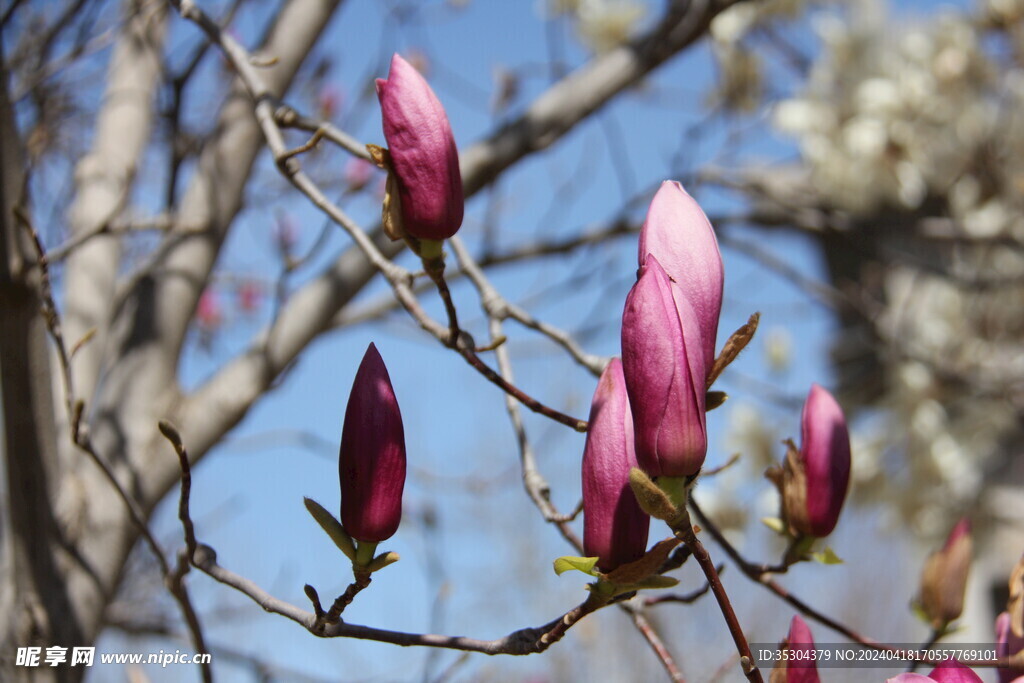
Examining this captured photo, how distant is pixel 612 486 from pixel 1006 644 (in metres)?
0.33

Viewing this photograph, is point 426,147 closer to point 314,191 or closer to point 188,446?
point 314,191

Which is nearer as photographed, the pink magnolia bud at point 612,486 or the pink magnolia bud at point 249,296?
the pink magnolia bud at point 612,486

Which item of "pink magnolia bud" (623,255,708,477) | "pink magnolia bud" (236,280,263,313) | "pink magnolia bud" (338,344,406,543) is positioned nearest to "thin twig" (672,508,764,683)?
"pink magnolia bud" (623,255,708,477)

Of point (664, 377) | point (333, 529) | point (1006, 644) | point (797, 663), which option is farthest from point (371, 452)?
point (1006, 644)

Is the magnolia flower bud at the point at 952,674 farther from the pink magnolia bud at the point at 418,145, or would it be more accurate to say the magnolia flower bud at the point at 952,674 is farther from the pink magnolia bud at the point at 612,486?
the pink magnolia bud at the point at 418,145

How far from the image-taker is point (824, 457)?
704mm

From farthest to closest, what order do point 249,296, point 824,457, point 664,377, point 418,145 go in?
point 249,296, point 824,457, point 418,145, point 664,377

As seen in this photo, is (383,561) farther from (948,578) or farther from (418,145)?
(948,578)

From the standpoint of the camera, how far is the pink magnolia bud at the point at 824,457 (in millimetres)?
706

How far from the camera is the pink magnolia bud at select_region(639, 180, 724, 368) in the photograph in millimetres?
542

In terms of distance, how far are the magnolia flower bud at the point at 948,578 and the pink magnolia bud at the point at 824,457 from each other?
0.13m

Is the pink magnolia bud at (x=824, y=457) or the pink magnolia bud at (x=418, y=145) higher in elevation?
the pink magnolia bud at (x=418, y=145)

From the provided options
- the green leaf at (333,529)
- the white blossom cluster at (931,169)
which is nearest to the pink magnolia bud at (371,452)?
the green leaf at (333,529)

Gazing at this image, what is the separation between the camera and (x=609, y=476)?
1.75ft
